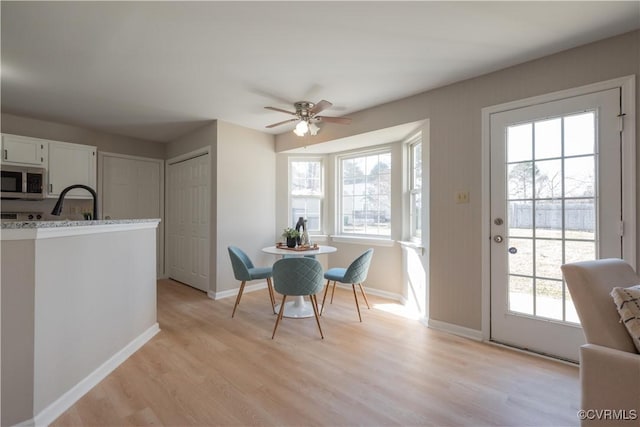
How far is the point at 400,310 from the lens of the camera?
3521 millimetres

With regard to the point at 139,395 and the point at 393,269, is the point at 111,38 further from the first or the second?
the point at 393,269

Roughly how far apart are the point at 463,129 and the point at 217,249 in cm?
324

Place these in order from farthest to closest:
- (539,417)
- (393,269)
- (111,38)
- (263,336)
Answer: (393,269)
(263,336)
(111,38)
(539,417)

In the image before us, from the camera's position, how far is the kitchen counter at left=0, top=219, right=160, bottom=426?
4.92ft

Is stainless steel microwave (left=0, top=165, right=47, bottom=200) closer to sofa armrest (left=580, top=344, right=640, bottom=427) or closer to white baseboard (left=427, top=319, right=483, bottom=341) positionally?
white baseboard (left=427, top=319, right=483, bottom=341)

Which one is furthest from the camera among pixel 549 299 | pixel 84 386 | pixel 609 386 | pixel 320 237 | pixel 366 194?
pixel 320 237

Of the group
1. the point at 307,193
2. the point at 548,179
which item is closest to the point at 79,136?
the point at 307,193

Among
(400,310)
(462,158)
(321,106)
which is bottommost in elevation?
(400,310)

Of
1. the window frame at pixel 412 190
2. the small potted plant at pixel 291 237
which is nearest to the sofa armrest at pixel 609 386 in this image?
the window frame at pixel 412 190

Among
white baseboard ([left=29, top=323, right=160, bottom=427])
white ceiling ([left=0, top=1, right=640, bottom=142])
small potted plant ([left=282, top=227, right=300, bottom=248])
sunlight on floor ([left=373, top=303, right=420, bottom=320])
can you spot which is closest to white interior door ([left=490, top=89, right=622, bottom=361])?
white ceiling ([left=0, top=1, right=640, bottom=142])

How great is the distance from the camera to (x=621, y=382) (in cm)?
123

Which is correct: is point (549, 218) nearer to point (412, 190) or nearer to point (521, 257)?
point (521, 257)

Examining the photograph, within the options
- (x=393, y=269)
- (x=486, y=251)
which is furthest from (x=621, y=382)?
(x=393, y=269)

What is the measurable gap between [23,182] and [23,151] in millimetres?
399
